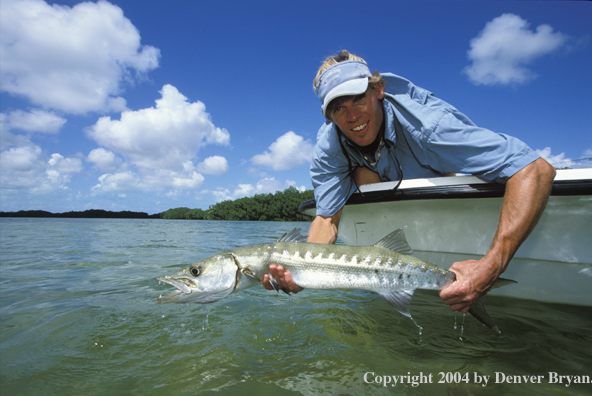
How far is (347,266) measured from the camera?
8.82 feet

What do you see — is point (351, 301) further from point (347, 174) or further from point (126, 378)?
point (126, 378)

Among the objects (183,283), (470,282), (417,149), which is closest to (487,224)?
(417,149)

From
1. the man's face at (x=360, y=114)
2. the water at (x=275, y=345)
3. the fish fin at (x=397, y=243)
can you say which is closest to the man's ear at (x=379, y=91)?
the man's face at (x=360, y=114)

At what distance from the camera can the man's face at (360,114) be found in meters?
3.20

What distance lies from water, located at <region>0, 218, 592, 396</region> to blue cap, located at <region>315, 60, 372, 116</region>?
2482mm

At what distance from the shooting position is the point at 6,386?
2.23 m

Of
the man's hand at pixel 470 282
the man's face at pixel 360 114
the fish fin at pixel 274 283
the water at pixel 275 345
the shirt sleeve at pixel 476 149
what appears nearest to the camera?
the water at pixel 275 345

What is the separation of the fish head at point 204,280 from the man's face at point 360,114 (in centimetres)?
187

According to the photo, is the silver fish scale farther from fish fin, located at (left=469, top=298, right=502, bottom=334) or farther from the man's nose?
the man's nose

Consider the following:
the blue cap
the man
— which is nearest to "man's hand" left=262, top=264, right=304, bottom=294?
the man

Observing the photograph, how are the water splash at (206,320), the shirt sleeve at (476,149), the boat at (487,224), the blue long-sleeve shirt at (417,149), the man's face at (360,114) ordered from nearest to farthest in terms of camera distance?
1. the shirt sleeve at (476,149)
2. the blue long-sleeve shirt at (417,149)
3. the boat at (487,224)
4. the man's face at (360,114)
5. the water splash at (206,320)

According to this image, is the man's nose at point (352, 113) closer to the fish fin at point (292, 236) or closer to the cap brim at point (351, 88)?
the cap brim at point (351, 88)

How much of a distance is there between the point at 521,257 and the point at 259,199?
8595 centimetres

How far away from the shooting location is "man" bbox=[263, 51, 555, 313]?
8.16ft
